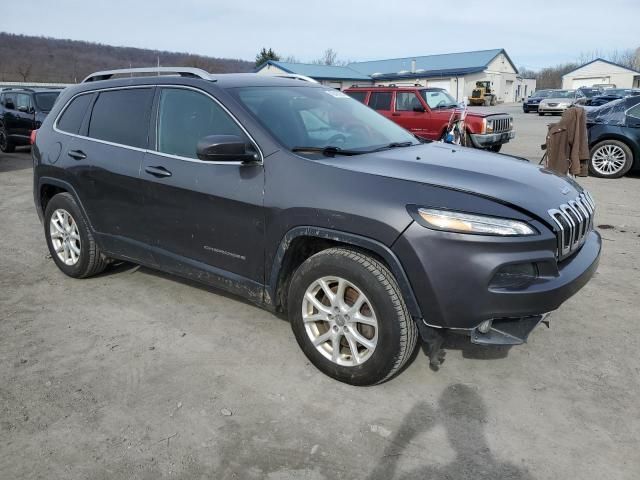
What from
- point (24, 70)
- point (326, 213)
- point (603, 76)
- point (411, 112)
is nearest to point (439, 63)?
point (603, 76)

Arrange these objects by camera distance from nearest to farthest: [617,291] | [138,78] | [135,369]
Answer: [135,369] → [138,78] → [617,291]

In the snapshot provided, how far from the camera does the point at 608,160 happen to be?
10383 mm

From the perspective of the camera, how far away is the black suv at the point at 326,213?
8.66ft

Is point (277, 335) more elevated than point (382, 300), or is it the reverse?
point (382, 300)

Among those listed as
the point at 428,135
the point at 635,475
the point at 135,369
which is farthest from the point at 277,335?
the point at 428,135

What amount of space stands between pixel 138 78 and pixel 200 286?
180cm

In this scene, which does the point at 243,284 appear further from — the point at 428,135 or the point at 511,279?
the point at 428,135

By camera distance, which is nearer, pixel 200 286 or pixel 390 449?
pixel 390 449

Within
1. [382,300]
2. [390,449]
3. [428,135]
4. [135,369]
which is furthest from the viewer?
[428,135]

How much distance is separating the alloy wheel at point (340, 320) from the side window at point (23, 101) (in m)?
13.9

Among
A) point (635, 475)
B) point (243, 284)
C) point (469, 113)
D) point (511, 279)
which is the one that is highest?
point (469, 113)

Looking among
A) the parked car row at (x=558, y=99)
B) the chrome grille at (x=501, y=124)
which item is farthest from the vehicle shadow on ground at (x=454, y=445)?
the parked car row at (x=558, y=99)

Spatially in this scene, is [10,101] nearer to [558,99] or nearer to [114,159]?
[114,159]

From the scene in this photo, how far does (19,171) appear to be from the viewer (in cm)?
1159
